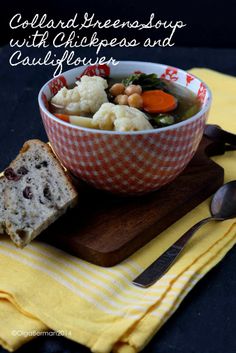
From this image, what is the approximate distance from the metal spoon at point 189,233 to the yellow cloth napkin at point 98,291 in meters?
0.02

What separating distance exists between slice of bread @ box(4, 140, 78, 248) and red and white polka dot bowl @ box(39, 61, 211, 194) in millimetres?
50

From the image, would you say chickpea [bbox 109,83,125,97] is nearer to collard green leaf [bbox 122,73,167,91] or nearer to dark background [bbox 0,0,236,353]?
collard green leaf [bbox 122,73,167,91]

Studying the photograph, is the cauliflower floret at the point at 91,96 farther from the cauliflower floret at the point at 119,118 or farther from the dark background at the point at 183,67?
the dark background at the point at 183,67

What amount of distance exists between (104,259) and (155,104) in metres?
0.50

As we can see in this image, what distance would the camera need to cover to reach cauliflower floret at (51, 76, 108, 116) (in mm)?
1618

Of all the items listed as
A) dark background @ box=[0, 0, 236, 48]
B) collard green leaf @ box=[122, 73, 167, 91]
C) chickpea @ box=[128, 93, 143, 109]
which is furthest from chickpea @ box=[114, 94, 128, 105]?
dark background @ box=[0, 0, 236, 48]

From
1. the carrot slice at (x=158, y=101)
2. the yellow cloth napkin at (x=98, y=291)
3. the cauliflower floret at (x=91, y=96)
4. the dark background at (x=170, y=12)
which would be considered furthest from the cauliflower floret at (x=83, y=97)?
the dark background at (x=170, y=12)

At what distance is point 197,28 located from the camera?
3.41m

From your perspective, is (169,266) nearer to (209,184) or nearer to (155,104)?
(209,184)

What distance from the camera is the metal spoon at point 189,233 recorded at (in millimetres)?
1396

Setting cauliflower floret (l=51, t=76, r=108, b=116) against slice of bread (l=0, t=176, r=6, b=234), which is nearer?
slice of bread (l=0, t=176, r=6, b=234)

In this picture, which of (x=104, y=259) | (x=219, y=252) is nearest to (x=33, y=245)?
(x=104, y=259)

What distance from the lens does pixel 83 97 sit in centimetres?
162

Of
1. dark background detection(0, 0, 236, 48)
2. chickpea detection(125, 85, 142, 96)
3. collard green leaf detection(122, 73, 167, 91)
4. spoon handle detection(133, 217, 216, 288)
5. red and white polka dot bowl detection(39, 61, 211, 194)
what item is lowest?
dark background detection(0, 0, 236, 48)
